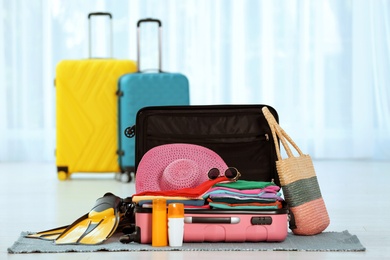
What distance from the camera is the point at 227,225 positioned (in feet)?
7.50

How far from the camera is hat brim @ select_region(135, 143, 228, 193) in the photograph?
2.59 meters

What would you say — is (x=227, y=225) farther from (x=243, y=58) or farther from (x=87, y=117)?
(x=243, y=58)

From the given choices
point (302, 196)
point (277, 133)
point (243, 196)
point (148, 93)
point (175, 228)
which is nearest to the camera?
point (175, 228)

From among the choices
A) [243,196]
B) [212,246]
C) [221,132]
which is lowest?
[212,246]

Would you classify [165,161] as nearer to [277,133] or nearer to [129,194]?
[277,133]

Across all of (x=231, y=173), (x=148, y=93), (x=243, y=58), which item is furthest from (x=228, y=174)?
(x=243, y=58)

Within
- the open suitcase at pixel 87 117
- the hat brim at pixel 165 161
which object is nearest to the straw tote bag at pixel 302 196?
the hat brim at pixel 165 161

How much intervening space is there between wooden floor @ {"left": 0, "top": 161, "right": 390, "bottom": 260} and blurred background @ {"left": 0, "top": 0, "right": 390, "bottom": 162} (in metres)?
0.32

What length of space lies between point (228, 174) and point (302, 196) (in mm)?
218

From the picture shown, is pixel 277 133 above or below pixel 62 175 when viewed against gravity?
above

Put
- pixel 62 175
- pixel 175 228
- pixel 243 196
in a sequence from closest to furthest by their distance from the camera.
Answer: pixel 175 228, pixel 243 196, pixel 62 175

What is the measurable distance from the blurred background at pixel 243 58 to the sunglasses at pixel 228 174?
295cm

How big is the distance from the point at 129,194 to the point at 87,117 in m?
0.86

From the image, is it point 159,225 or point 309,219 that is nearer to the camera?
point 159,225
